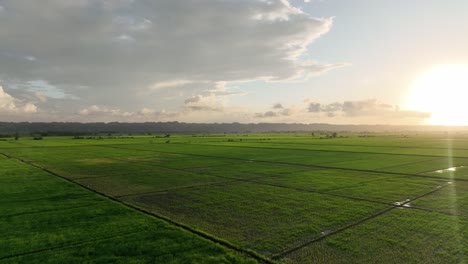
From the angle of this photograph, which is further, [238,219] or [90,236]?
[238,219]

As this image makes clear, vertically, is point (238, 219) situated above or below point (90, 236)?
below

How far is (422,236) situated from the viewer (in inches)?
464

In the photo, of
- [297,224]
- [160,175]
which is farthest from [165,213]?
[160,175]

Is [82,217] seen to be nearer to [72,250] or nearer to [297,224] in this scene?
[72,250]

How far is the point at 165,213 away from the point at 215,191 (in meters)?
5.64

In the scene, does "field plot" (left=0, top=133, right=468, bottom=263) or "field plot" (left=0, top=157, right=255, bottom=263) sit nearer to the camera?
"field plot" (left=0, top=157, right=255, bottom=263)

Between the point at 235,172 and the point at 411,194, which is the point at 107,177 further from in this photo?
the point at 411,194

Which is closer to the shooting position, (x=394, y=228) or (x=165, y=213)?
(x=394, y=228)

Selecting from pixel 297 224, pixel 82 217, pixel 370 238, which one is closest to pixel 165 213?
pixel 82 217

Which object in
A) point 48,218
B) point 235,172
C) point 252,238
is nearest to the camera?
point 252,238

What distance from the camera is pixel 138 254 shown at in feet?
32.7

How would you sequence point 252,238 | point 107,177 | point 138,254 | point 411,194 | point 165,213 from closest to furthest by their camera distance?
point 138,254 < point 252,238 < point 165,213 < point 411,194 < point 107,177

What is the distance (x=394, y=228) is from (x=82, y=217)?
13.5 meters

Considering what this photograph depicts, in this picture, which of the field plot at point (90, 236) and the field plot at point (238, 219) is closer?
the field plot at point (90, 236)
